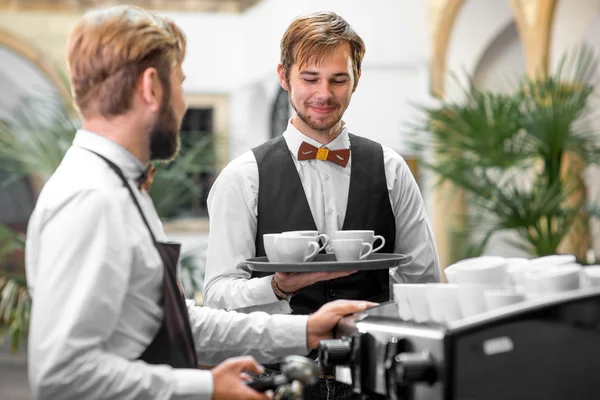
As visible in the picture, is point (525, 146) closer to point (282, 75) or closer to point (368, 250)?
point (282, 75)

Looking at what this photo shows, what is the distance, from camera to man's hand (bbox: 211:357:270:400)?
1526mm

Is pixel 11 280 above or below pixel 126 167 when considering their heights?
below

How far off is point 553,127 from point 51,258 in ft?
14.0

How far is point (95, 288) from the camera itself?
4.67ft

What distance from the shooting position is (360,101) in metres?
10.3

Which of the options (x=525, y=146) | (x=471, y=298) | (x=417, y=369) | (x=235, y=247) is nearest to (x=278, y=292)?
(x=235, y=247)

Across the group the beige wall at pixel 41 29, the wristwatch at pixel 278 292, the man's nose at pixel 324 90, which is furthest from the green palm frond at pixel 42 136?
the beige wall at pixel 41 29

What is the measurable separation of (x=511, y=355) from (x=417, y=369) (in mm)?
134

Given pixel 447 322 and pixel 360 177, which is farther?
pixel 360 177

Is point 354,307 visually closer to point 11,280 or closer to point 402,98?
point 11,280

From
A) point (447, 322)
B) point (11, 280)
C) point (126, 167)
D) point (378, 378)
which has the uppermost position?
point (126, 167)

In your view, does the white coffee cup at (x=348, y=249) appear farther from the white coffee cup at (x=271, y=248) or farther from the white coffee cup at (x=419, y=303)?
the white coffee cup at (x=419, y=303)

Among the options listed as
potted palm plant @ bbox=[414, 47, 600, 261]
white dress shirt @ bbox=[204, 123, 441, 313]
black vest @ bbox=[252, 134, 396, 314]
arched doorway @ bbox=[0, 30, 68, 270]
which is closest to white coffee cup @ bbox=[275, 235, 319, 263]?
white dress shirt @ bbox=[204, 123, 441, 313]

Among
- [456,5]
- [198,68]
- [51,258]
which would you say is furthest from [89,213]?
[198,68]
